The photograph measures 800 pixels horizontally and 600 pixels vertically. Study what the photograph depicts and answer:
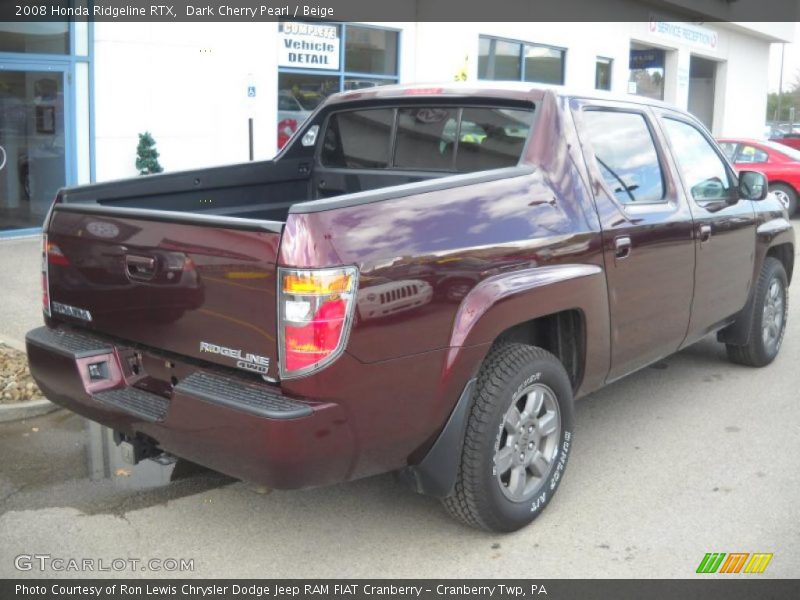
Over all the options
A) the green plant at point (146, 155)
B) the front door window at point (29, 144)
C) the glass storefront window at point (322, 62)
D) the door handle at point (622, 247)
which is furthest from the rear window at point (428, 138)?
the glass storefront window at point (322, 62)

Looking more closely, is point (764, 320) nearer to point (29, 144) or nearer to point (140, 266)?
point (140, 266)

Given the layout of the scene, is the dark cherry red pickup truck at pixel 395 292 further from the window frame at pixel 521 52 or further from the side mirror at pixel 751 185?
the window frame at pixel 521 52

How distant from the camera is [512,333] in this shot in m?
3.94

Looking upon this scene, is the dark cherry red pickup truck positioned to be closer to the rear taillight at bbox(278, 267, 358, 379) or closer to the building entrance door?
the rear taillight at bbox(278, 267, 358, 379)

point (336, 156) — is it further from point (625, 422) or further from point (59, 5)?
point (59, 5)

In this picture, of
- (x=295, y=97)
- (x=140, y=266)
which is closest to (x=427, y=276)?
(x=140, y=266)

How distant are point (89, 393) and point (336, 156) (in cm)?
216

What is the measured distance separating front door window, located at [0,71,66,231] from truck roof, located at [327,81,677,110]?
268 inches

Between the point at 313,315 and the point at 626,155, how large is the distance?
7.72 ft

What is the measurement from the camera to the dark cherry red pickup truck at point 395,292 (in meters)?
3.05

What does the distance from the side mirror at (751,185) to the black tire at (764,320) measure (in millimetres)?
599

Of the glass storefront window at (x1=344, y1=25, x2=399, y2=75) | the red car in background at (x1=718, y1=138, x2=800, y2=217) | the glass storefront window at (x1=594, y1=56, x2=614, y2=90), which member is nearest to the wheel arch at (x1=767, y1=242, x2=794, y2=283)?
the glass storefront window at (x1=344, y1=25, x2=399, y2=75)

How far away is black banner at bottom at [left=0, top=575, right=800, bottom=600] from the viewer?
3.33m

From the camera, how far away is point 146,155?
37.4ft
